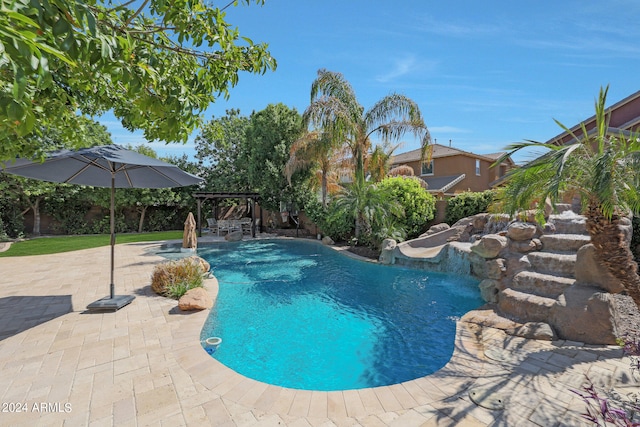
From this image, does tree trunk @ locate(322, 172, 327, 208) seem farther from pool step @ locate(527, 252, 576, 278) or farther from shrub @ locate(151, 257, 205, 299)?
pool step @ locate(527, 252, 576, 278)

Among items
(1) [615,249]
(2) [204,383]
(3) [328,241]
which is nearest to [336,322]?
(2) [204,383]

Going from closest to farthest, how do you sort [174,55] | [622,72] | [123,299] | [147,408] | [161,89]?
[147,408], [161,89], [174,55], [123,299], [622,72]

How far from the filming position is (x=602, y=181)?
373 centimetres

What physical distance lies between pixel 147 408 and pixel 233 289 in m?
5.66

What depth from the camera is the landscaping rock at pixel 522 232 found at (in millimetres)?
7438

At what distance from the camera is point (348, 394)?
340 centimetres

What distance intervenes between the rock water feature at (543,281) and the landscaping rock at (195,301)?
19.1 feet

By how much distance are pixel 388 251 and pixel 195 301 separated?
8488 millimetres

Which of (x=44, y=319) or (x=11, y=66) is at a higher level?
(x=11, y=66)

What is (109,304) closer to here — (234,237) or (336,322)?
(336,322)

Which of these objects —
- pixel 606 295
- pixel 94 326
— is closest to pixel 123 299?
pixel 94 326

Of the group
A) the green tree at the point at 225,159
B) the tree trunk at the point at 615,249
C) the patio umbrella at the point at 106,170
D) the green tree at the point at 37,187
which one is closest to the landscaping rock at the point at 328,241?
the patio umbrella at the point at 106,170

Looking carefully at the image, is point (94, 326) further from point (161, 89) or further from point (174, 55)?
point (174, 55)

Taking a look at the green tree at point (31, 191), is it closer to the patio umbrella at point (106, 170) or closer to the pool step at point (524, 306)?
the patio umbrella at point (106, 170)
